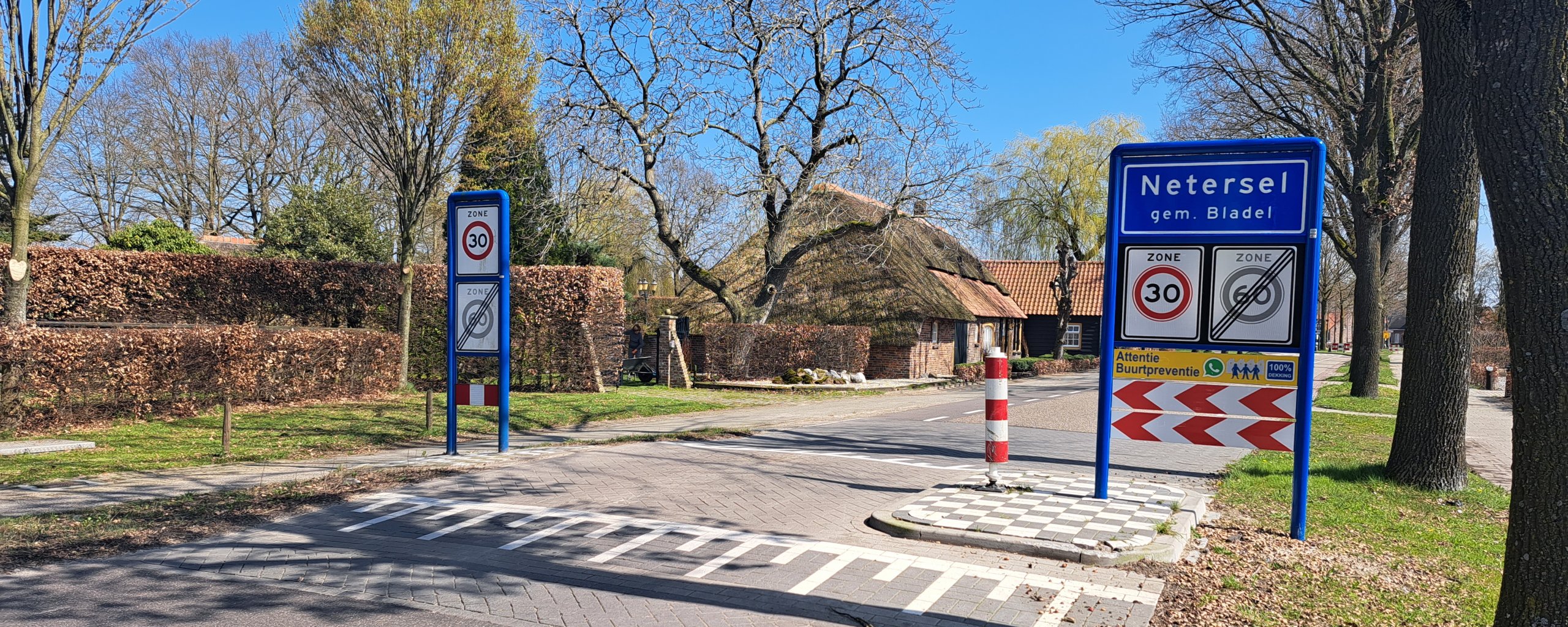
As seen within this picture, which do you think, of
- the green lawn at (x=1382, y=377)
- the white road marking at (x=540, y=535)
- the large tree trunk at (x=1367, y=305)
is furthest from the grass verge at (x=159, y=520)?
the green lawn at (x=1382, y=377)

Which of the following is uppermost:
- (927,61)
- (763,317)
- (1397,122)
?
(927,61)

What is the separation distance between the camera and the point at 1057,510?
746cm

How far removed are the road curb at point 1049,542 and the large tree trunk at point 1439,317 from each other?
377 centimetres

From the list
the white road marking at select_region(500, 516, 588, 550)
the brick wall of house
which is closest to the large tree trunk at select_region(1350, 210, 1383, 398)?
the brick wall of house

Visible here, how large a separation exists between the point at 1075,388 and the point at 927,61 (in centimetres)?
1124

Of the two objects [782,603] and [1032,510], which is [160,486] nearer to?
[782,603]

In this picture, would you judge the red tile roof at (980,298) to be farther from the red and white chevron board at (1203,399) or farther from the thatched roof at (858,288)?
the red and white chevron board at (1203,399)

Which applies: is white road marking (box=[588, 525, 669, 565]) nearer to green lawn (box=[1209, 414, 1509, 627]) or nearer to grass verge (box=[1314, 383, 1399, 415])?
green lawn (box=[1209, 414, 1509, 627])

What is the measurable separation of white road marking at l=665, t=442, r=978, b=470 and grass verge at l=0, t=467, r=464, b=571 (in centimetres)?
397

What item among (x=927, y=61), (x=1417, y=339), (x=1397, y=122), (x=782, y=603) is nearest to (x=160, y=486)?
(x=782, y=603)

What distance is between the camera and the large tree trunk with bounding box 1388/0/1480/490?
30.6 ft

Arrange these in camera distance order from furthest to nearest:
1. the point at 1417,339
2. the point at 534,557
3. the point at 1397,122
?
the point at 1397,122 → the point at 1417,339 → the point at 534,557

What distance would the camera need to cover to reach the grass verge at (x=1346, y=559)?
528 centimetres

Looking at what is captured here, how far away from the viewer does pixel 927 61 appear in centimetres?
2347
